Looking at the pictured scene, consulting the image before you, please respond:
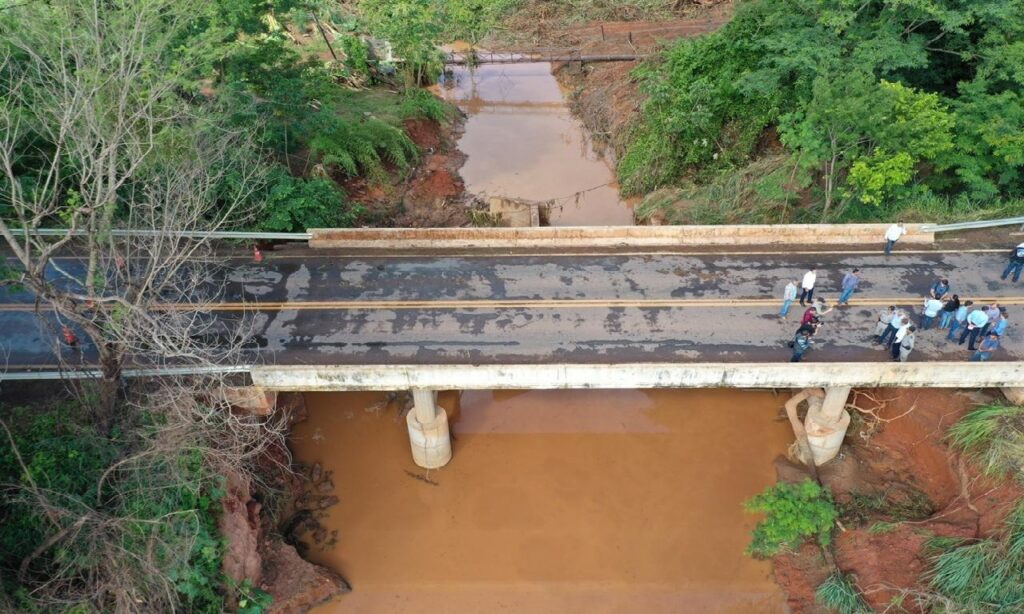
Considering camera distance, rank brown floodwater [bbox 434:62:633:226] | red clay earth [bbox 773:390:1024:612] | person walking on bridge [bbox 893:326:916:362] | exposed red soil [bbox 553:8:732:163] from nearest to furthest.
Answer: person walking on bridge [bbox 893:326:916:362] → red clay earth [bbox 773:390:1024:612] → brown floodwater [bbox 434:62:633:226] → exposed red soil [bbox 553:8:732:163]

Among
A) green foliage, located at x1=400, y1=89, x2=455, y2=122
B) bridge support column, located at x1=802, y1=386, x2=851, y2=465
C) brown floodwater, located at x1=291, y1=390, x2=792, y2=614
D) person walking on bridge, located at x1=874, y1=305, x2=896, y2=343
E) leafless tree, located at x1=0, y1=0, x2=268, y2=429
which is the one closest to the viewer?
leafless tree, located at x1=0, y1=0, x2=268, y2=429

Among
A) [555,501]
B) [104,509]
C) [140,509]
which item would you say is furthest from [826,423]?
[104,509]

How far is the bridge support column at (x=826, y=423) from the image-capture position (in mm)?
16188

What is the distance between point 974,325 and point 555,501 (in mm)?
10489

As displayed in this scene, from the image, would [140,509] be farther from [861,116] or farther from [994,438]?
[861,116]

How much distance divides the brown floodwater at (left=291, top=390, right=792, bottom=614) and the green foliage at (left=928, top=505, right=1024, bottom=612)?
141 inches

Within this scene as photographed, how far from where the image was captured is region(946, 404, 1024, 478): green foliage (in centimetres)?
1420

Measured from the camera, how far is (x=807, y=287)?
15.4 meters

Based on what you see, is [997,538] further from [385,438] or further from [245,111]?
[245,111]

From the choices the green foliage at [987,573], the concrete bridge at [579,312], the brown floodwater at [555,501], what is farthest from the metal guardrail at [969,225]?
the green foliage at [987,573]

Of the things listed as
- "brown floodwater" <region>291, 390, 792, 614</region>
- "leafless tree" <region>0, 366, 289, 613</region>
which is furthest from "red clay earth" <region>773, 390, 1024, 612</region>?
"leafless tree" <region>0, 366, 289, 613</region>

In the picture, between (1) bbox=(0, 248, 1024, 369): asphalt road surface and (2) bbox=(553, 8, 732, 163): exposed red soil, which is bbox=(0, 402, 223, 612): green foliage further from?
(2) bbox=(553, 8, 732, 163): exposed red soil

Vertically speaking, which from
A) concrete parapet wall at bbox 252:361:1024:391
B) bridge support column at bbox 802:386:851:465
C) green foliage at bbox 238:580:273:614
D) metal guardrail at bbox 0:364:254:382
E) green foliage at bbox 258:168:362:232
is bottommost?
green foliage at bbox 238:580:273:614

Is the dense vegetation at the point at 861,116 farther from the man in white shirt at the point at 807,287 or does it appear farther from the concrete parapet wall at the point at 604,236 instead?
the man in white shirt at the point at 807,287
